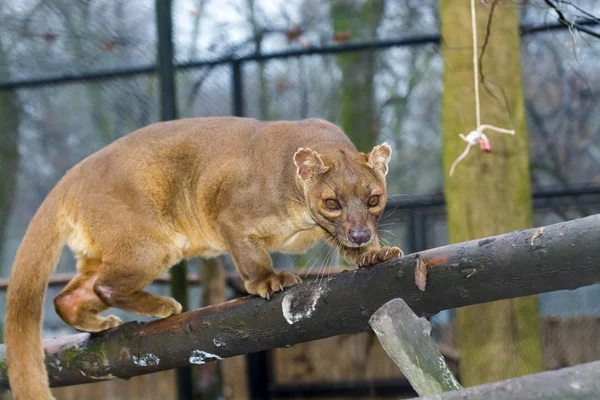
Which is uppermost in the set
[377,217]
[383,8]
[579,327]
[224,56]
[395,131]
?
[383,8]

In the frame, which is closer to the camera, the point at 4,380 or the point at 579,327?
the point at 4,380

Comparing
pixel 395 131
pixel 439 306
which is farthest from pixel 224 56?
pixel 439 306

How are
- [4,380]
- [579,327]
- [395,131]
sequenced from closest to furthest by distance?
[4,380] < [579,327] < [395,131]

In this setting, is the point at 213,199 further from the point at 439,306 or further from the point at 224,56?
the point at 224,56

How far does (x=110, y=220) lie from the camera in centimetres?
347

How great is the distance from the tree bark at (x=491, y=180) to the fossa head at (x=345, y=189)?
2.40 ft

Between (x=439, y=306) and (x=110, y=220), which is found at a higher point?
(x=110, y=220)

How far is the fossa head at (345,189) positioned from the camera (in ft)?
10.3

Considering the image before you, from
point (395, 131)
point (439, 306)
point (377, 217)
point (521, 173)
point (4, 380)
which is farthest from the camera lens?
point (395, 131)

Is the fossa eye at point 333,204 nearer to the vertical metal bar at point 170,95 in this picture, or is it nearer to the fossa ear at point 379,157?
the fossa ear at point 379,157

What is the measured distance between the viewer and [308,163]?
3312 millimetres

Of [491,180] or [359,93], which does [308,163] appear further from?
[359,93]

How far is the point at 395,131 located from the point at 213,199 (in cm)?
279

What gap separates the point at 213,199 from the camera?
3664 mm
